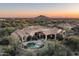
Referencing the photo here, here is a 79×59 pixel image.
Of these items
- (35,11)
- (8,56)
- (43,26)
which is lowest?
(8,56)

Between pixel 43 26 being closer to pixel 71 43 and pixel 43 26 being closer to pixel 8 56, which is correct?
pixel 71 43

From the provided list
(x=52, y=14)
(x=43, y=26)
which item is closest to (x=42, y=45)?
(x=43, y=26)

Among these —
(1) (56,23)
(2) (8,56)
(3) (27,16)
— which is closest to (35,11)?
(3) (27,16)

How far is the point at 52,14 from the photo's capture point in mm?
1236

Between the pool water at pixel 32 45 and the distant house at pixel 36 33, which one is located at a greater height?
the distant house at pixel 36 33

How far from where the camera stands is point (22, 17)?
1.24m

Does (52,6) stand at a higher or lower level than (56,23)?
higher

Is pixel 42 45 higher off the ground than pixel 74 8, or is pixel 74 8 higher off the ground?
pixel 74 8

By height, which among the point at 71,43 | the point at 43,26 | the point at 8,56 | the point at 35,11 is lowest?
the point at 8,56

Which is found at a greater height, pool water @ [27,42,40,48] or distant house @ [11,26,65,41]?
distant house @ [11,26,65,41]

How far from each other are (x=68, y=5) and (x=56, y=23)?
0.18 m

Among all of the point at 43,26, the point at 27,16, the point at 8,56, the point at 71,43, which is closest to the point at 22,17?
the point at 27,16

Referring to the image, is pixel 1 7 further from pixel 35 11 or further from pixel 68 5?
pixel 68 5

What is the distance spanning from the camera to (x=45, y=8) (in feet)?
4.06
